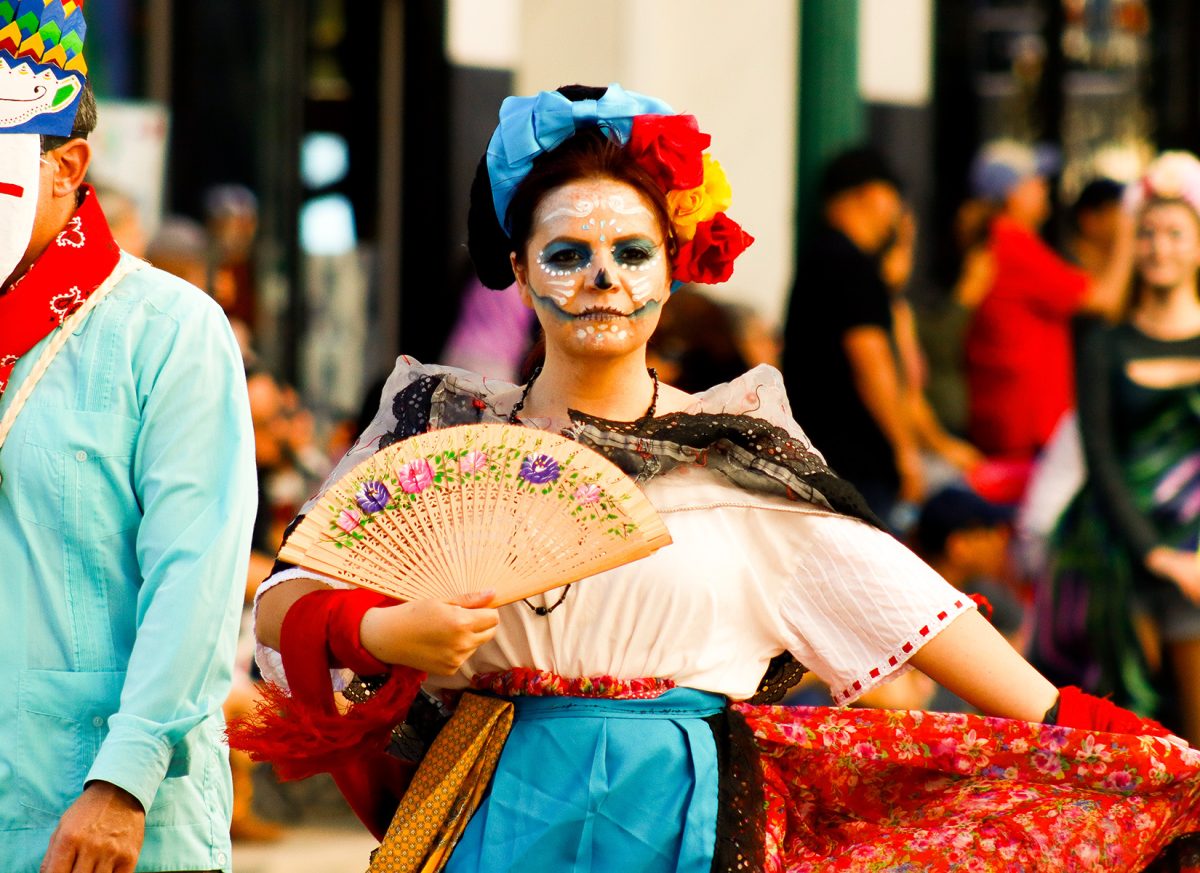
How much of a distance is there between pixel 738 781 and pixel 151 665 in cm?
88

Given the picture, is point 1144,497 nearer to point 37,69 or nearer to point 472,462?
point 472,462

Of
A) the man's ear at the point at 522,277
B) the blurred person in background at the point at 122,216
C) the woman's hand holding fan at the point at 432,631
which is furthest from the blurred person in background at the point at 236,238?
the woman's hand holding fan at the point at 432,631

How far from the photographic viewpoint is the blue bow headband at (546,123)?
12.1 ft

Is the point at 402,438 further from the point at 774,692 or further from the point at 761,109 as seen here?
the point at 761,109

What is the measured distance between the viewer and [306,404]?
11602 millimetres

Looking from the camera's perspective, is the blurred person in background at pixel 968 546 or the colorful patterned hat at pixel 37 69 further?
the blurred person in background at pixel 968 546

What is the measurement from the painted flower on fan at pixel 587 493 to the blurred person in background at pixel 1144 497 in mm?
3728

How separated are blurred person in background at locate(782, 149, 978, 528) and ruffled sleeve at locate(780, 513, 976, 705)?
13.8ft

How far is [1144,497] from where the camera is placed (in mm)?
6922

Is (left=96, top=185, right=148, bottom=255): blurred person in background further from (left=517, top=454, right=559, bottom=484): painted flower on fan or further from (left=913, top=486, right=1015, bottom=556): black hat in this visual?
(left=517, top=454, right=559, bottom=484): painted flower on fan

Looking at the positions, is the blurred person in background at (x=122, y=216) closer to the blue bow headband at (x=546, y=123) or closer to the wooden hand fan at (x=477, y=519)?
the blue bow headband at (x=546, y=123)

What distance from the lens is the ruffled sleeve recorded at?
3.57 meters

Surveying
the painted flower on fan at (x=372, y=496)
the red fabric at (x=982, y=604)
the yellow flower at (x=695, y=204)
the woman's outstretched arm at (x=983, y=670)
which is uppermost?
the yellow flower at (x=695, y=204)

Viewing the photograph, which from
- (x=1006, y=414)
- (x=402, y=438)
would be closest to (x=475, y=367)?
(x=1006, y=414)
